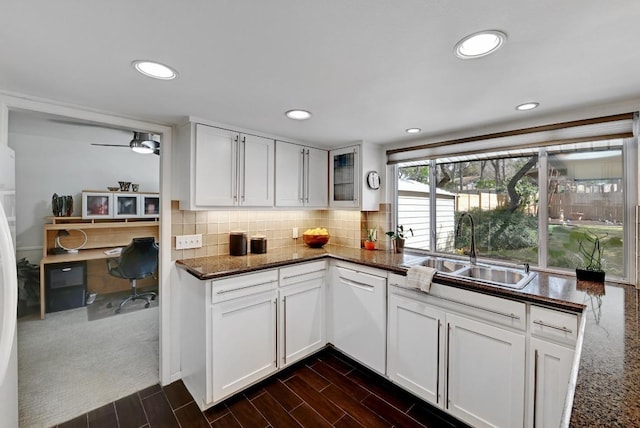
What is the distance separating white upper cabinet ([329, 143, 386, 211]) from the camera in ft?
9.23

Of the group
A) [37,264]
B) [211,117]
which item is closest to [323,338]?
[211,117]

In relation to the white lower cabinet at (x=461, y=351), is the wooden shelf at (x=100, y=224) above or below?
above

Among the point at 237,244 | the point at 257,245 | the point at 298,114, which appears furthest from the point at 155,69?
the point at 257,245

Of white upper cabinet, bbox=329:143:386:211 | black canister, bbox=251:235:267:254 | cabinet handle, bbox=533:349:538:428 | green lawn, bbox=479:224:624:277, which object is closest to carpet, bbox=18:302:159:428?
black canister, bbox=251:235:267:254

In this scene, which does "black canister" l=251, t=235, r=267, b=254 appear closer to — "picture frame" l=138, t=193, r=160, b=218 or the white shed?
the white shed

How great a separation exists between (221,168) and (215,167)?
0.05 meters

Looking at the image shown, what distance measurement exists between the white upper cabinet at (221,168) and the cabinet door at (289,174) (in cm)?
9

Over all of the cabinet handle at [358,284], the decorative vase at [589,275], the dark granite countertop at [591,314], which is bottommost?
the cabinet handle at [358,284]

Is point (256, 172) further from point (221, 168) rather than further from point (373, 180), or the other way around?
point (373, 180)

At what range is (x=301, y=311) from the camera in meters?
2.43

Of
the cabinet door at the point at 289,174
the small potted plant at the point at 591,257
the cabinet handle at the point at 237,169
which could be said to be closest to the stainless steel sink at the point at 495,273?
the small potted plant at the point at 591,257

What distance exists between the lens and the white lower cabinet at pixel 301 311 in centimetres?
231

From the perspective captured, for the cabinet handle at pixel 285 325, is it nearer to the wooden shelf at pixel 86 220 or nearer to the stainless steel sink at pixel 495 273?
the stainless steel sink at pixel 495 273

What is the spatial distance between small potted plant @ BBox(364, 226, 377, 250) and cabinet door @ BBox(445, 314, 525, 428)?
1.21 meters
